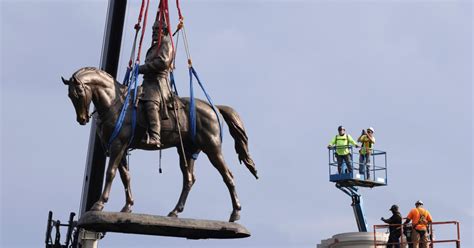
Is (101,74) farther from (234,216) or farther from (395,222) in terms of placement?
(395,222)

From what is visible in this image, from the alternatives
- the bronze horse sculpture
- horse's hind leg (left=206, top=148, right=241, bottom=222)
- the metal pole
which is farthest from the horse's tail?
the metal pole

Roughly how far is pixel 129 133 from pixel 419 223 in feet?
42.6

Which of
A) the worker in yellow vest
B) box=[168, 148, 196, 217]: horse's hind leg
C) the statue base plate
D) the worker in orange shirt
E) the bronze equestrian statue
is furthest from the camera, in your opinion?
the worker in yellow vest

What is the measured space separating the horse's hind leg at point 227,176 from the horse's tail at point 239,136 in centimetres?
48

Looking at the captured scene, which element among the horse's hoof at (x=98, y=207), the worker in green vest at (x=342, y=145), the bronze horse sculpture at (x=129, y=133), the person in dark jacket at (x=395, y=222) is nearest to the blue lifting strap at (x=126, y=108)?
the bronze horse sculpture at (x=129, y=133)

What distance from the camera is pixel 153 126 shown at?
86.0 feet

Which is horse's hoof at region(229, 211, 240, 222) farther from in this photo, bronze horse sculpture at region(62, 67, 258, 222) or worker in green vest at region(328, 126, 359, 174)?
worker in green vest at region(328, 126, 359, 174)

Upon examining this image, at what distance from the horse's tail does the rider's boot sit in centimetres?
201

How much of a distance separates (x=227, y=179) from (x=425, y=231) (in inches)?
439

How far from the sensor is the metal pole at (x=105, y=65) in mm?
40719

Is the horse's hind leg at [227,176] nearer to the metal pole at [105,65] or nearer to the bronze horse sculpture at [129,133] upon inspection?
the bronze horse sculpture at [129,133]

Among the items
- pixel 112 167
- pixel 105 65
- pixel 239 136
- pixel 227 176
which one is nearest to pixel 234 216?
pixel 227 176

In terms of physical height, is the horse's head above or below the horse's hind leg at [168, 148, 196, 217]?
above

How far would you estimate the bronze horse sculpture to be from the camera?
2616cm
